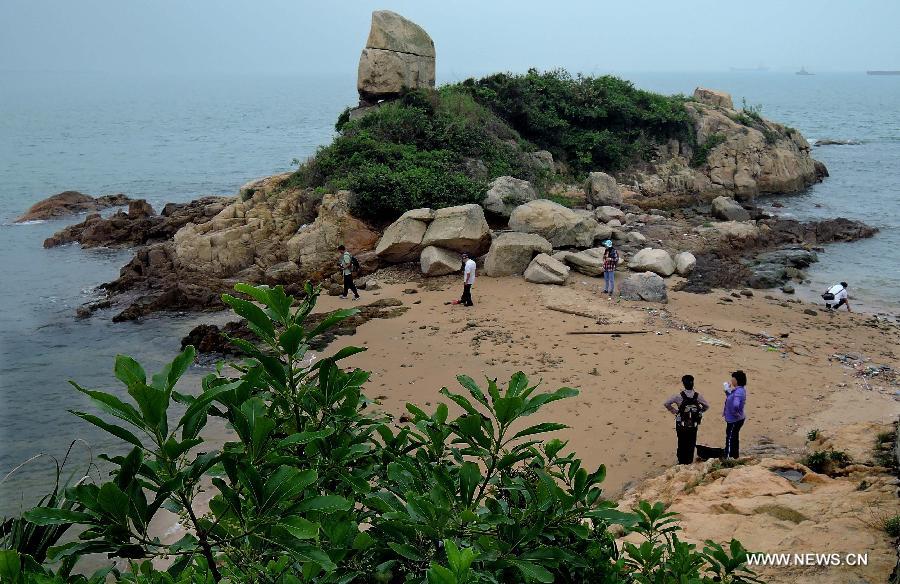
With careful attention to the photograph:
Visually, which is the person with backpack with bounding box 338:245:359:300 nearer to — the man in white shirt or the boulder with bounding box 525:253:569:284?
the boulder with bounding box 525:253:569:284

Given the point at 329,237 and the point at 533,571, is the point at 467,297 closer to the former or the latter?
the point at 329,237

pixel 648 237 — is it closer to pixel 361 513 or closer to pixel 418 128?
pixel 418 128

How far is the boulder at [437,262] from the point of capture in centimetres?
1686

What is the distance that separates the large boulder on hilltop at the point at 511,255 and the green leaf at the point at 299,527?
1459cm

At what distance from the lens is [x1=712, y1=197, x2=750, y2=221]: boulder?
24.0 metres

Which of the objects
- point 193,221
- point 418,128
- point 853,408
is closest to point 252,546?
point 853,408

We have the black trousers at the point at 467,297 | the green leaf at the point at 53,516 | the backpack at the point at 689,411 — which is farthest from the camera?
the black trousers at the point at 467,297

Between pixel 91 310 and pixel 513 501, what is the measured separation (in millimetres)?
16918

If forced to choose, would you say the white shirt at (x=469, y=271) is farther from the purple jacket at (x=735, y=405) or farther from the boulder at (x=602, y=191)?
the boulder at (x=602, y=191)

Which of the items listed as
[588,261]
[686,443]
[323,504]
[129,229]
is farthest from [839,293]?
[129,229]

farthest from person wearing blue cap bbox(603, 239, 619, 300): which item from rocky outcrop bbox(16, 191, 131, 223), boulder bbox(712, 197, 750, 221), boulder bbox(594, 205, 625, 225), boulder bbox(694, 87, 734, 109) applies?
rocky outcrop bbox(16, 191, 131, 223)

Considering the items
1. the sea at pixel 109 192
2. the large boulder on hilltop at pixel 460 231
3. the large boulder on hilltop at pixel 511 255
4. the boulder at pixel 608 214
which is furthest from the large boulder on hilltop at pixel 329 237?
the boulder at pixel 608 214

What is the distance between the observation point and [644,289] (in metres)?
15.6

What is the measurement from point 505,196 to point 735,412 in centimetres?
1144
